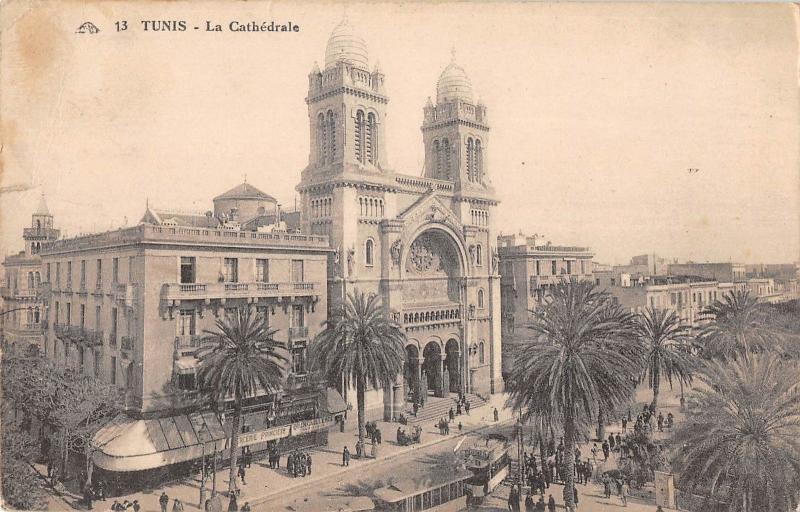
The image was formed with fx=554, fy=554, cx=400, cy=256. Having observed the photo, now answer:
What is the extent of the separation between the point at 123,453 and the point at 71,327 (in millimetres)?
9486

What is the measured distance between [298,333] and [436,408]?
12.7 metres

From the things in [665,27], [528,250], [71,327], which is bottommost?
[71,327]

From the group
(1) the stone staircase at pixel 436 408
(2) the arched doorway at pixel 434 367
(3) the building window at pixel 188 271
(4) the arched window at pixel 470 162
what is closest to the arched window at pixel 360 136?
(4) the arched window at pixel 470 162

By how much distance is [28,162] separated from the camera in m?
21.9

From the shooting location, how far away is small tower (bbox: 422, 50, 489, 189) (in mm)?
41625

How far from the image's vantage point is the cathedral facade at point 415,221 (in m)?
34.2

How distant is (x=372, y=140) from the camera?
3609cm

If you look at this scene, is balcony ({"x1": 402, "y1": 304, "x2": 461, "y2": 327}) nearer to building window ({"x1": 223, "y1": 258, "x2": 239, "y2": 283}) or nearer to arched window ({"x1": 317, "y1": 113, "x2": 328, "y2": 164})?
arched window ({"x1": 317, "y1": 113, "x2": 328, "y2": 164})

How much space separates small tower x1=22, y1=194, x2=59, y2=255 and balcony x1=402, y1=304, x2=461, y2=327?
68.3 ft

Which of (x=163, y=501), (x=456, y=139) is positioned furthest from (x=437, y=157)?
(x=163, y=501)

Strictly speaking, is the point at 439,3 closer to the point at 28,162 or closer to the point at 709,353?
the point at 28,162

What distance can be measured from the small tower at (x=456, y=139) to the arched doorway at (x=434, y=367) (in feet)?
39.9

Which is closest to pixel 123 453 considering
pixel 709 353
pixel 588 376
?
pixel 588 376

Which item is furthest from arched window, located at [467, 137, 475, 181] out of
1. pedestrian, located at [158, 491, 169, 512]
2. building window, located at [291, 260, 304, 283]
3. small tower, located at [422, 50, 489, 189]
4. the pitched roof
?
pedestrian, located at [158, 491, 169, 512]
